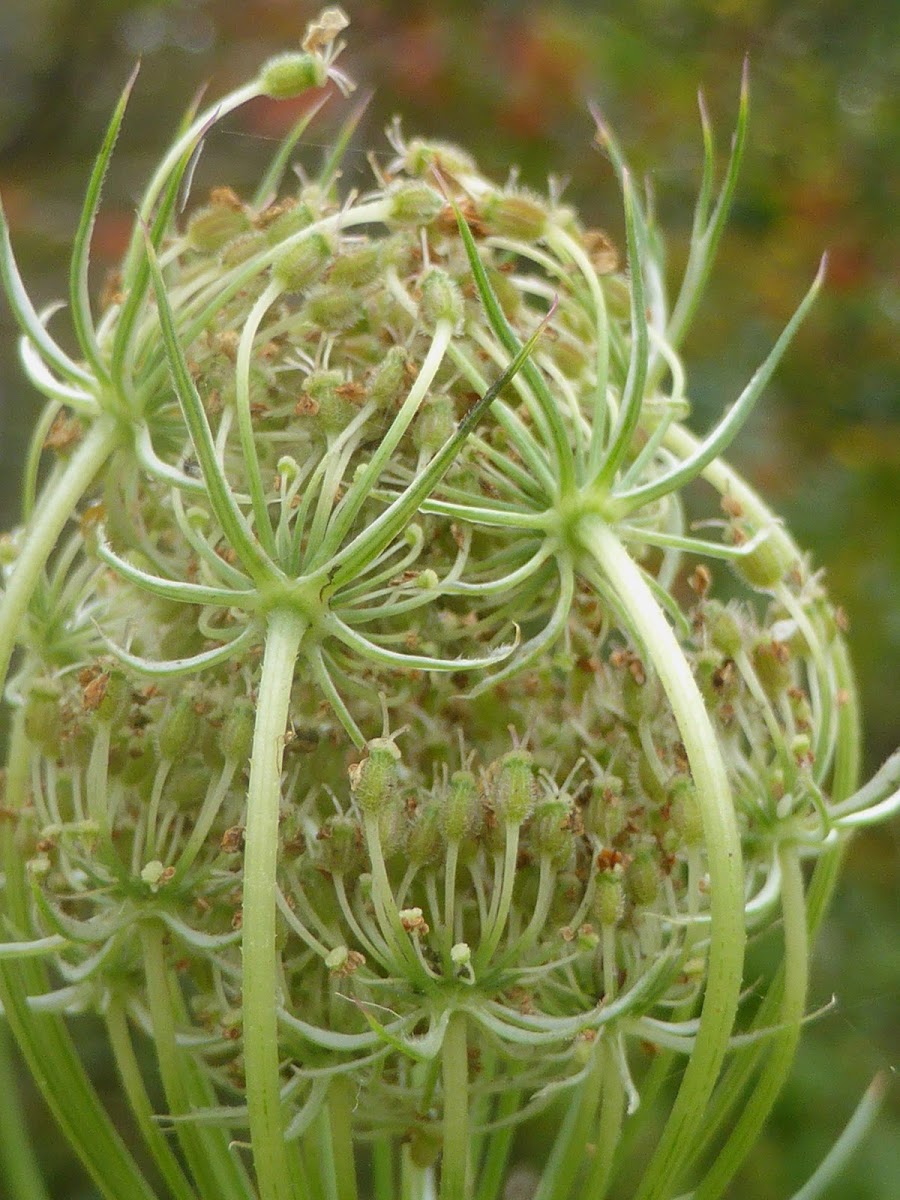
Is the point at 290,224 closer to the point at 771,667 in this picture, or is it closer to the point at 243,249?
the point at 243,249

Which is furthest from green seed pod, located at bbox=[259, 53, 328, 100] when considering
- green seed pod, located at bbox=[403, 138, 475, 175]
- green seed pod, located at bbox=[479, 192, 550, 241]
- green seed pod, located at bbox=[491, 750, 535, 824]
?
green seed pod, located at bbox=[491, 750, 535, 824]

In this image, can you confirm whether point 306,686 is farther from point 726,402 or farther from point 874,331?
point 874,331

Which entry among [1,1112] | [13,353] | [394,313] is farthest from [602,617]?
[13,353]

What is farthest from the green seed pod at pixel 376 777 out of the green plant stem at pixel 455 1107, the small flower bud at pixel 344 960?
the green plant stem at pixel 455 1107

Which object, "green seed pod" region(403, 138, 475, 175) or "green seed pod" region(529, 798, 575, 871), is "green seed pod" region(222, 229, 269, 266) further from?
"green seed pod" region(529, 798, 575, 871)

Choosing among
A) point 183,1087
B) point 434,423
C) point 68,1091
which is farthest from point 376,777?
point 68,1091

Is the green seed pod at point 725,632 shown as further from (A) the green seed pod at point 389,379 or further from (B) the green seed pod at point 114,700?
(B) the green seed pod at point 114,700
